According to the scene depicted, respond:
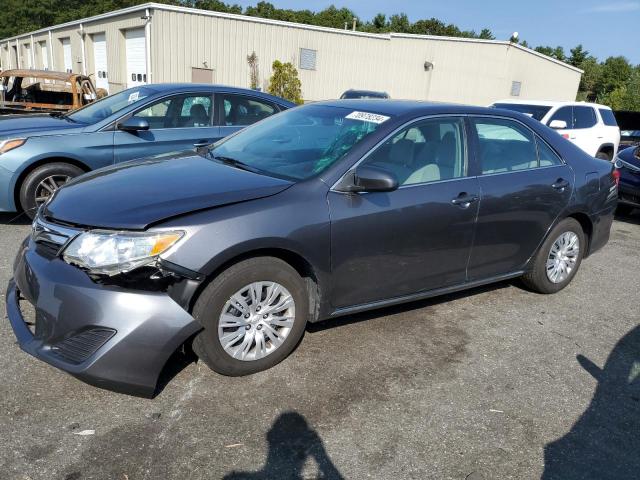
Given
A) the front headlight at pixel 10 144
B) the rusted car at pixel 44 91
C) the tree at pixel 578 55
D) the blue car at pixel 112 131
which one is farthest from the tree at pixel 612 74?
the front headlight at pixel 10 144

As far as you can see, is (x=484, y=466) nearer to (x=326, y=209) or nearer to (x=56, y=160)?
(x=326, y=209)

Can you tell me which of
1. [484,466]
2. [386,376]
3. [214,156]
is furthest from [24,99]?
[484,466]

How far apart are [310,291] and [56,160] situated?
12.6 ft

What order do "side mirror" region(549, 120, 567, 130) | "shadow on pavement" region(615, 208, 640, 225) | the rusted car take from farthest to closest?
the rusted car < "side mirror" region(549, 120, 567, 130) < "shadow on pavement" region(615, 208, 640, 225)

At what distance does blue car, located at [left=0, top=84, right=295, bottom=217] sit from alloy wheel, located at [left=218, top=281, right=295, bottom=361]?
2558mm

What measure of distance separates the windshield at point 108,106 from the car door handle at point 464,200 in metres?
4.09

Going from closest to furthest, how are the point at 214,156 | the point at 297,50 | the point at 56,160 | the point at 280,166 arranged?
the point at 280,166 < the point at 214,156 < the point at 56,160 < the point at 297,50

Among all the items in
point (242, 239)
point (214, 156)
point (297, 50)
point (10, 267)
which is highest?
point (297, 50)

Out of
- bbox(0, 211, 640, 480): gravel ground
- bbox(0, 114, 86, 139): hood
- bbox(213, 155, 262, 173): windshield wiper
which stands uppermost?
bbox(213, 155, 262, 173): windshield wiper

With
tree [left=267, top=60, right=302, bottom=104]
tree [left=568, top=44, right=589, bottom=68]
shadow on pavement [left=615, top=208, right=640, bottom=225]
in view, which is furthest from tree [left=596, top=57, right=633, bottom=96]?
shadow on pavement [left=615, top=208, right=640, bottom=225]

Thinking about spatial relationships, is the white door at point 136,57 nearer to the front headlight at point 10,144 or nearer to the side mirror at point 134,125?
the side mirror at point 134,125

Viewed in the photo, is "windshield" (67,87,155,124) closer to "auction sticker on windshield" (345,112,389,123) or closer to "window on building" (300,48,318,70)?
"auction sticker on windshield" (345,112,389,123)

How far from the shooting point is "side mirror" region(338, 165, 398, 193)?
3139 mm

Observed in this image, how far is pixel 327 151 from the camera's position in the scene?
3480mm
